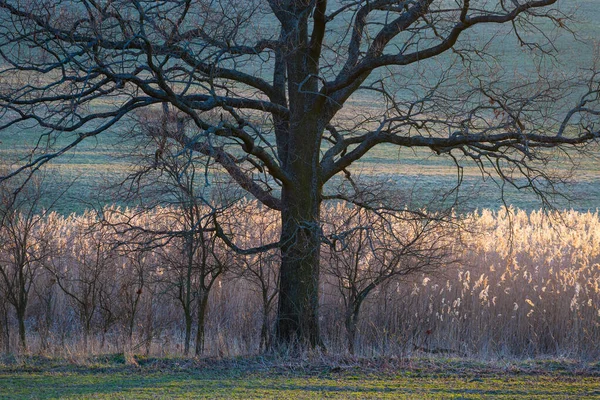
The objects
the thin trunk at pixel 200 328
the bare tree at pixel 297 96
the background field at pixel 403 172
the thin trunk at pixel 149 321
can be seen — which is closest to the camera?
the bare tree at pixel 297 96

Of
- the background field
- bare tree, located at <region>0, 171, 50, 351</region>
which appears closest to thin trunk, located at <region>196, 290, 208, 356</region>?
bare tree, located at <region>0, 171, 50, 351</region>

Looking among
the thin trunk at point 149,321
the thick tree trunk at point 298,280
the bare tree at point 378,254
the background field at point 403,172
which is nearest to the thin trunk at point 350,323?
the bare tree at point 378,254

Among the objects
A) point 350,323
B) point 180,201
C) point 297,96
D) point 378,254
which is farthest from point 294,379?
point 297,96

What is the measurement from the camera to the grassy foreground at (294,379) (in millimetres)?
7312

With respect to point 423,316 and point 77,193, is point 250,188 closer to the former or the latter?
point 423,316

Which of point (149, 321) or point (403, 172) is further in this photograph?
point (403, 172)

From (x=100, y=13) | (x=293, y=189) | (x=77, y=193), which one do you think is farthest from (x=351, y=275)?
(x=77, y=193)

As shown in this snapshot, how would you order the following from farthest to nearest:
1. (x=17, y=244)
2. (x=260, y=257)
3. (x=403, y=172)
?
1. (x=403, y=172)
2. (x=17, y=244)
3. (x=260, y=257)

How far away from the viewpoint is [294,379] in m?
8.18

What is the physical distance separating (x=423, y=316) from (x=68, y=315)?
6.54m

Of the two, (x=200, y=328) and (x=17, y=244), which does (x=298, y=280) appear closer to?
(x=200, y=328)

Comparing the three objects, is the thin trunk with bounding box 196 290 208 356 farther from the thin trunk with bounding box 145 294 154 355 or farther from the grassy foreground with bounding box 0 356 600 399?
the grassy foreground with bounding box 0 356 600 399

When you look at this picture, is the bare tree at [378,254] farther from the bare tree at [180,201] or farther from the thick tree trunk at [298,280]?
the bare tree at [180,201]

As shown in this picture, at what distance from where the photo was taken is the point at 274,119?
11344 millimetres
